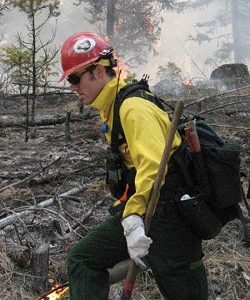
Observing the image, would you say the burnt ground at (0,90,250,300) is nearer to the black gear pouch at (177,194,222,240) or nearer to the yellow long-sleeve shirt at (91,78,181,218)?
the black gear pouch at (177,194,222,240)

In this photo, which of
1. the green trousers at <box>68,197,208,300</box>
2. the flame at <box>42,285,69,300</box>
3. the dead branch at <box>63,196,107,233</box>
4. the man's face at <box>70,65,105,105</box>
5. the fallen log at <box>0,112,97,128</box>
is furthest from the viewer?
the fallen log at <box>0,112,97,128</box>

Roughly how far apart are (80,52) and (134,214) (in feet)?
4.11

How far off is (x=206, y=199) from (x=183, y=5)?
31.0m

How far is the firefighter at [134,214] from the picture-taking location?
8.46 ft

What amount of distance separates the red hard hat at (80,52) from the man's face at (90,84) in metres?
0.07

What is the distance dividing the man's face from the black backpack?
19 centimetres

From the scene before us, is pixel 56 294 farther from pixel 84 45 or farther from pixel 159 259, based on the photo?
pixel 84 45

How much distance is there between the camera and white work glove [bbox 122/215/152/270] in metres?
2.54

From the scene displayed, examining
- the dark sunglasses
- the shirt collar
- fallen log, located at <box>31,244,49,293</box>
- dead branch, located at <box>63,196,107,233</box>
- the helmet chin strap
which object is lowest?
fallen log, located at <box>31,244,49,293</box>

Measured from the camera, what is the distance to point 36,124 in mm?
9250

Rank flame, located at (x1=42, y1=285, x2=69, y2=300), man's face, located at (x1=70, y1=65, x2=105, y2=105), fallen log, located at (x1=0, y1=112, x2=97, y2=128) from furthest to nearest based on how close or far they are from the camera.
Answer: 1. fallen log, located at (x1=0, y1=112, x2=97, y2=128)
2. flame, located at (x1=42, y1=285, x2=69, y2=300)
3. man's face, located at (x1=70, y1=65, x2=105, y2=105)

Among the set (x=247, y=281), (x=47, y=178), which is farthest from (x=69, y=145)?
(x=247, y=281)

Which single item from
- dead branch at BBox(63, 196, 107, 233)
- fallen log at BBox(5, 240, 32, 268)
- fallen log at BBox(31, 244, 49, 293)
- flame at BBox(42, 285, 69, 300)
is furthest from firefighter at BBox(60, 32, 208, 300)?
dead branch at BBox(63, 196, 107, 233)

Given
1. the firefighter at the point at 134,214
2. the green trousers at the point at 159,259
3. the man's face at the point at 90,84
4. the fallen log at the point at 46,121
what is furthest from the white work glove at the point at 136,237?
the fallen log at the point at 46,121
